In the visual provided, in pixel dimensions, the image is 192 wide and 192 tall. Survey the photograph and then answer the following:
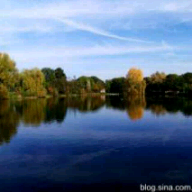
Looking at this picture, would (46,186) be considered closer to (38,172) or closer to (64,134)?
(38,172)

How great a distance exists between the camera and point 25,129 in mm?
22531

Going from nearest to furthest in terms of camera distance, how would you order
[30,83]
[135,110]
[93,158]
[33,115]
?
[93,158], [33,115], [135,110], [30,83]

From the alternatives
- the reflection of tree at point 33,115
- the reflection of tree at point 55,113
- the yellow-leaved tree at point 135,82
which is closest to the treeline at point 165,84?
the yellow-leaved tree at point 135,82

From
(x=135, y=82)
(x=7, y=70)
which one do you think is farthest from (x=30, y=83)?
(x=135, y=82)

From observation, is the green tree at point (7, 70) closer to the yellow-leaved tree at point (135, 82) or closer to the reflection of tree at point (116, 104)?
the reflection of tree at point (116, 104)

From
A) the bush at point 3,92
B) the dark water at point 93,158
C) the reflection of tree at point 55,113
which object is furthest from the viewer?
the bush at point 3,92

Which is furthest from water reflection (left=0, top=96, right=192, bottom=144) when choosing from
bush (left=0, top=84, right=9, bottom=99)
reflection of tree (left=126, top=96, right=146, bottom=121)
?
bush (left=0, top=84, right=9, bottom=99)

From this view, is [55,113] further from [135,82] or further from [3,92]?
[135,82]

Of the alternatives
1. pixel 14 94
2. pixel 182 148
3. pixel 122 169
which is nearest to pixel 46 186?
pixel 122 169

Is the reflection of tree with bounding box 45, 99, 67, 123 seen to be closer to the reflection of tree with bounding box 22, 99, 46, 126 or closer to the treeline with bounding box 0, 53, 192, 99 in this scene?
the reflection of tree with bounding box 22, 99, 46, 126

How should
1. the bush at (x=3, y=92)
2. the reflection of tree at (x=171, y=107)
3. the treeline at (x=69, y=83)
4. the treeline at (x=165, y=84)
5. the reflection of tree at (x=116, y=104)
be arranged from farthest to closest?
the treeline at (x=165, y=84), the treeline at (x=69, y=83), the bush at (x=3, y=92), the reflection of tree at (x=116, y=104), the reflection of tree at (x=171, y=107)

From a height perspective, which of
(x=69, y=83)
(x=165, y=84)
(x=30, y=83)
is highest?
(x=69, y=83)

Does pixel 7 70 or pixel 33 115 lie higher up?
pixel 7 70

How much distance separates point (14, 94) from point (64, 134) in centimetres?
5784
